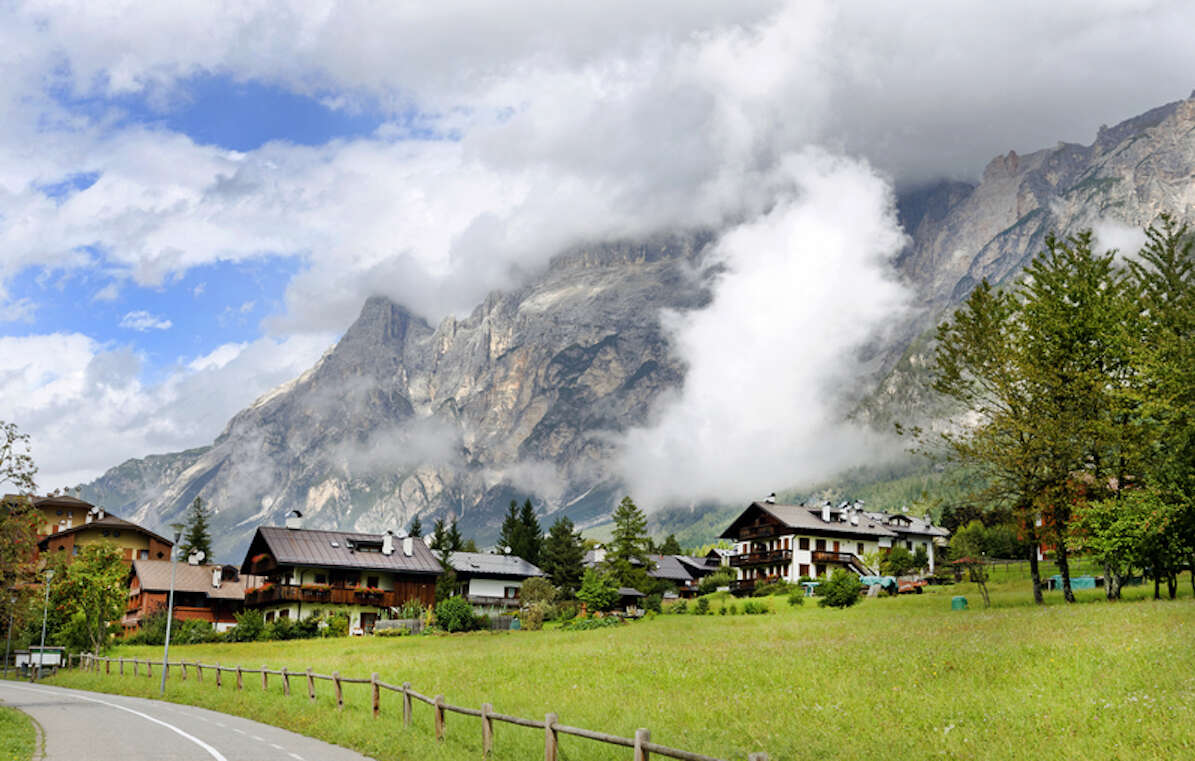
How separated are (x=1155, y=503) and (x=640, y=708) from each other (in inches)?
1138

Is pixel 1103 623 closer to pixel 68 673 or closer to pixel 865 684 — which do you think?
pixel 865 684

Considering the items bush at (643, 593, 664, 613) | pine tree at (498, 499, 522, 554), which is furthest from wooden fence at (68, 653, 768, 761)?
pine tree at (498, 499, 522, 554)

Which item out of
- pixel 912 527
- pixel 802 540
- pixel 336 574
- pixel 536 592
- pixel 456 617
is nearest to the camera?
pixel 456 617

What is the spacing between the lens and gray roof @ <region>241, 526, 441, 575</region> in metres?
86.4

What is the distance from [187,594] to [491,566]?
3132cm

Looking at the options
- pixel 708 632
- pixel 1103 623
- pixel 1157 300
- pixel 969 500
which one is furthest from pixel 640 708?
pixel 1157 300

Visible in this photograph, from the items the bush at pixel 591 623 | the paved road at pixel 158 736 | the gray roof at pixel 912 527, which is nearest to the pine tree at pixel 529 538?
the gray roof at pixel 912 527

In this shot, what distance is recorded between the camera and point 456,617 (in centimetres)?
7088

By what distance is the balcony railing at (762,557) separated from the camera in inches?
4097

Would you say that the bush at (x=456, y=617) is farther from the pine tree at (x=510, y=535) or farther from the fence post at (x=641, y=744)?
the fence post at (x=641, y=744)

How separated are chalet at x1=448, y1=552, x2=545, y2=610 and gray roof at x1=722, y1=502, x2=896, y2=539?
25863mm

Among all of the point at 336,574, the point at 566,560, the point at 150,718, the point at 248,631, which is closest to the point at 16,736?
the point at 150,718

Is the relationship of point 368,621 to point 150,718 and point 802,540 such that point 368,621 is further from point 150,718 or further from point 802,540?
point 150,718

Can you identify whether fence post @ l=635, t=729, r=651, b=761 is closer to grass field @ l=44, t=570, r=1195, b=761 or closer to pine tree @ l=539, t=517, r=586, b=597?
grass field @ l=44, t=570, r=1195, b=761
